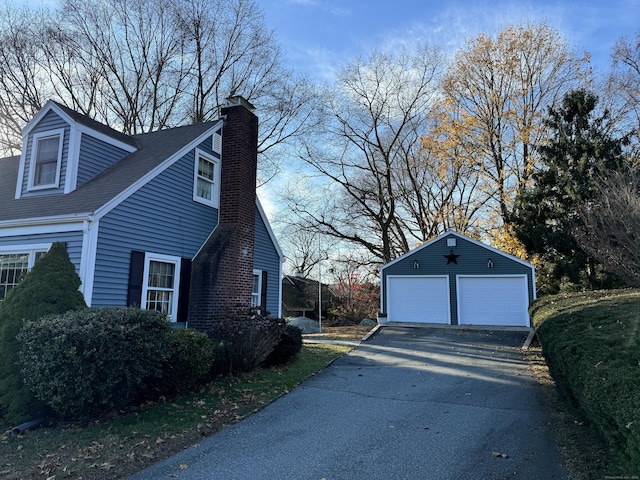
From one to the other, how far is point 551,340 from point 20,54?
25.2 m

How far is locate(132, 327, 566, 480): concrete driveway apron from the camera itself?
4.26 meters

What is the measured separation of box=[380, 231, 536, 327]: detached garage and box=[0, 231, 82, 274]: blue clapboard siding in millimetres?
13242

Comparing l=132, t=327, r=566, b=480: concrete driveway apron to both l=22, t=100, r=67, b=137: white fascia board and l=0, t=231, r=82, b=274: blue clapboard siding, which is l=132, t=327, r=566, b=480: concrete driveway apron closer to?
l=0, t=231, r=82, b=274: blue clapboard siding

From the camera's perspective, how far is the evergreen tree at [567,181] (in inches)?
653

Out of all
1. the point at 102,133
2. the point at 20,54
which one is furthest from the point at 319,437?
the point at 20,54

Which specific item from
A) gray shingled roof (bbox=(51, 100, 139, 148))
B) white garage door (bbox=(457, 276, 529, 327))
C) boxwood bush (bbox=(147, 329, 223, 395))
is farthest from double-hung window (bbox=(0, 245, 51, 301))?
white garage door (bbox=(457, 276, 529, 327))

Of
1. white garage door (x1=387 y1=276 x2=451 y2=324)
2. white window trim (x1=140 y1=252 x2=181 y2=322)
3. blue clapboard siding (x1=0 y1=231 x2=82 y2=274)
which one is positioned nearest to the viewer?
blue clapboard siding (x1=0 y1=231 x2=82 y2=274)

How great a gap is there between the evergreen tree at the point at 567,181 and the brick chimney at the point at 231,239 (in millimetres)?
12231

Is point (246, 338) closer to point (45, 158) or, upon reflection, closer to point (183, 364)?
point (183, 364)

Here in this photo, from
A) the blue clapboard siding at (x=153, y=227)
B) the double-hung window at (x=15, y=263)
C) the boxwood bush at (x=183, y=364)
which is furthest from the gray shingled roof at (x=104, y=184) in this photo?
the boxwood bush at (x=183, y=364)

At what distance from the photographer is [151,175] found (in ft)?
32.5

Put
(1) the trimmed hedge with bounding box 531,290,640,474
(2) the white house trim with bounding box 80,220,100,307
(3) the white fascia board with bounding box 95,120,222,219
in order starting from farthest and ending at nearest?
1. (3) the white fascia board with bounding box 95,120,222,219
2. (2) the white house trim with bounding box 80,220,100,307
3. (1) the trimmed hedge with bounding box 531,290,640,474

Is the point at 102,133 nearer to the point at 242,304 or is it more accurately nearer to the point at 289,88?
the point at 242,304

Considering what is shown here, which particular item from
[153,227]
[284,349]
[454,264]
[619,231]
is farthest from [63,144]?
[454,264]
